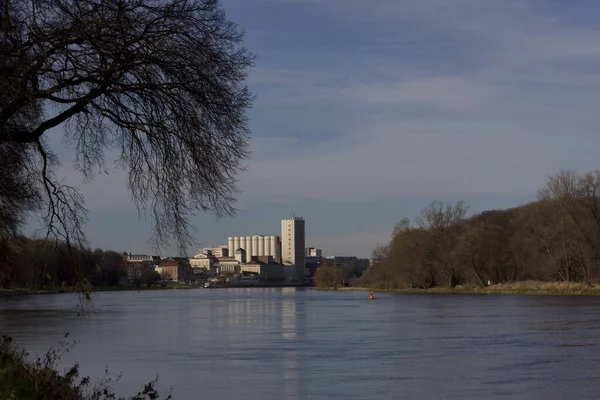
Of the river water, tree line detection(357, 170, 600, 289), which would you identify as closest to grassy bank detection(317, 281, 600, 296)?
tree line detection(357, 170, 600, 289)

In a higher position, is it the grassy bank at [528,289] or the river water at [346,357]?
the grassy bank at [528,289]

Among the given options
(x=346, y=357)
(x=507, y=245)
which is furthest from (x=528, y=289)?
(x=346, y=357)

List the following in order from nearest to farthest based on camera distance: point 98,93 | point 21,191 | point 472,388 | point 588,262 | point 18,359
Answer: point 98,93 → point 21,191 → point 18,359 → point 472,388 → point 588,262

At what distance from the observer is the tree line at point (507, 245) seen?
74812mm

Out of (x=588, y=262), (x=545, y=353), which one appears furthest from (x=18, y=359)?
(x=588, y=262)

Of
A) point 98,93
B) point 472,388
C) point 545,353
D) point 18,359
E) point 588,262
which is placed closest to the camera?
point 98,93

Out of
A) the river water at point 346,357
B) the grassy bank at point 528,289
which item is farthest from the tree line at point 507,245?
the river water at point 346,357

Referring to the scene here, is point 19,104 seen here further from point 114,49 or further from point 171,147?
point 171,147

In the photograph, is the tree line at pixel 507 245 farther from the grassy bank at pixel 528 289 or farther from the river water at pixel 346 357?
the river water at pixel 346 357

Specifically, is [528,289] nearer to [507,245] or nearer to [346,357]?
[507,245]

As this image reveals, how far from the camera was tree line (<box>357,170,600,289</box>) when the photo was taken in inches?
2945

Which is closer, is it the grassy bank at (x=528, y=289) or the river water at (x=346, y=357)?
the river water at (x=346, y=357)

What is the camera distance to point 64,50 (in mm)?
7312

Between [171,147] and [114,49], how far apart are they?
1206 millimetres
